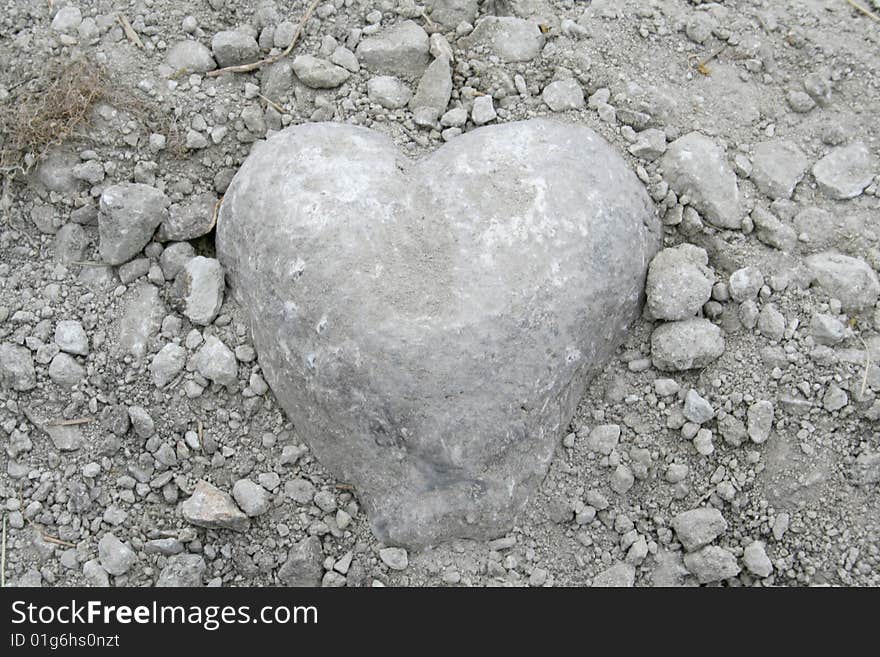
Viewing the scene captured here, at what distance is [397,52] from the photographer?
338 cm

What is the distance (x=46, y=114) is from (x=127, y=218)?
1.60 ft

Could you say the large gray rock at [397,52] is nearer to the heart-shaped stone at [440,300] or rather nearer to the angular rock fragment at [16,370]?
the heart-shaped stone at [440,300]

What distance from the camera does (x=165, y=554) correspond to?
2.99 m

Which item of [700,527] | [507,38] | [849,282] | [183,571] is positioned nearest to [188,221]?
[183,571]

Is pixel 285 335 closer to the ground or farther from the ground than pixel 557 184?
closer to the ground

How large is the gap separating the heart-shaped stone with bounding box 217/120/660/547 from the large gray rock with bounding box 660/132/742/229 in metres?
0.19

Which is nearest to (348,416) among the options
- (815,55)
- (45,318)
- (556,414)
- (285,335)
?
Result: (285,335)

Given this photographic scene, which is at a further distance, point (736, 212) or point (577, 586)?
point (736, 212)

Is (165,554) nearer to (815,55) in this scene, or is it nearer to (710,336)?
(710,336)

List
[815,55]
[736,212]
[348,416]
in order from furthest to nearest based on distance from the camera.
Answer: [815,55] → [736,212] → [348,416]

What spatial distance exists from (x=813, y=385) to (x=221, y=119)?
2.24 metres

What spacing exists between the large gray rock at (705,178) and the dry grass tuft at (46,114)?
2031mm

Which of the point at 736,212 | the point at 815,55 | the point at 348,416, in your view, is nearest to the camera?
the point at 348,416

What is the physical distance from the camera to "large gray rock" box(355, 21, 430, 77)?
11.1 ft
